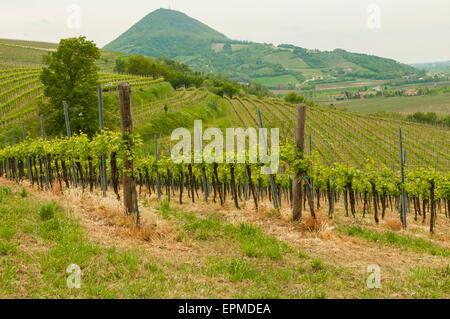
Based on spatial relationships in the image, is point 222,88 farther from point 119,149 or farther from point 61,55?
point 119,149

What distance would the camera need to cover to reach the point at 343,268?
658 centimetres

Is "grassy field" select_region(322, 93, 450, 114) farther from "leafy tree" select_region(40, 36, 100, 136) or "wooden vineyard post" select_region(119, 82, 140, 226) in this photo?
"wooden vineyard post" select_region(119, 82, 140, 226)

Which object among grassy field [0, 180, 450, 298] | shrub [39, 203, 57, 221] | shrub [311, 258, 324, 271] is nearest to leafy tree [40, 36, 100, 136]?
grassy field [0, 180, 450, 298]

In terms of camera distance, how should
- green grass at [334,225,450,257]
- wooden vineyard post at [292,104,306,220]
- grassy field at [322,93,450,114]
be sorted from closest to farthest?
green grass at [334,225,450,257], wooden vineyard post at [292,104,306,220], grassy field at [322,93,450,114]

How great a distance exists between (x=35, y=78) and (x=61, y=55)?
23.7 m

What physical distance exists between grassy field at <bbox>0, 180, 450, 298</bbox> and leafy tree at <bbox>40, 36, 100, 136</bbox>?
1823 cm

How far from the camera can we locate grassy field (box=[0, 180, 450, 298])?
530cm

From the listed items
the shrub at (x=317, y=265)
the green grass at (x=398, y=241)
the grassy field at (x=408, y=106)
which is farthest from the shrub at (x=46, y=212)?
the grassy field at (x=408, y=106)

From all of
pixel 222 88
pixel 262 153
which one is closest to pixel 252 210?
pixel 262 153

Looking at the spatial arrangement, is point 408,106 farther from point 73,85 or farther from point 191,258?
point 191,258

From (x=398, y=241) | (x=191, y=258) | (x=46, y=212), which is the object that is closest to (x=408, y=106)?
(x=398, y=241)

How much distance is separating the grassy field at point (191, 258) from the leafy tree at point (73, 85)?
1823cm

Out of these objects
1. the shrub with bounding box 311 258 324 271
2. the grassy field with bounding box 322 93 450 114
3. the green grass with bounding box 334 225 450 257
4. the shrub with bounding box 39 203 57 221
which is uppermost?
the grassy field with bounding box 322 93 450 114

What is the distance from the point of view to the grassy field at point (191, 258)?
5.30 metres
